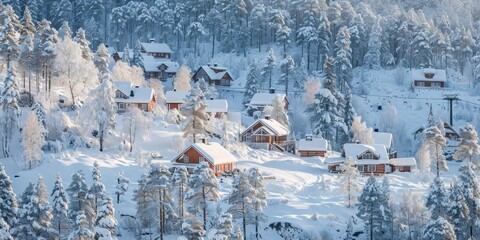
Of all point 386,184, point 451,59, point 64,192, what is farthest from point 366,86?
point 64,192

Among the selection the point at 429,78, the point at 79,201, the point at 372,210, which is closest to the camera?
the point at 79,201

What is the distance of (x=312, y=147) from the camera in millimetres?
81250

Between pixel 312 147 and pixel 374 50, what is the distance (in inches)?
1470

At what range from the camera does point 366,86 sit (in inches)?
4193

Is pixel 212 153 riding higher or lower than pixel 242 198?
higher

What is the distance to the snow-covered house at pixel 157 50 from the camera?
125 m

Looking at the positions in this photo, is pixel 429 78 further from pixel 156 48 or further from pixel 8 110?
pixel 8 110

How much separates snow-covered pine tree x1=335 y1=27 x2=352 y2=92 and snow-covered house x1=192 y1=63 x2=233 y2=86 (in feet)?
62.5

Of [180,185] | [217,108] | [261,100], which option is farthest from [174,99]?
[180,185]

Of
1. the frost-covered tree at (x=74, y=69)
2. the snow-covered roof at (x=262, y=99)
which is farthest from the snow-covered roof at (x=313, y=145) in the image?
the frost-covered tree at (x=74, y=69)

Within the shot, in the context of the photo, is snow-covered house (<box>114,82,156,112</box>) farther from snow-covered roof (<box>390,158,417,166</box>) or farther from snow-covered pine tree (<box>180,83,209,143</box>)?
snow-covered roof (<box>390,158,417,166</box>)

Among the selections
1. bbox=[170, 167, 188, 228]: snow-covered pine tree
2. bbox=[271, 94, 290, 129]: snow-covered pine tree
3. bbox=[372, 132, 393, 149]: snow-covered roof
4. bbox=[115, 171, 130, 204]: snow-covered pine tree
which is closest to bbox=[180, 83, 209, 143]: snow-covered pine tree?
bbox=[115, 171, 130, 204]: snow-covered pine tree

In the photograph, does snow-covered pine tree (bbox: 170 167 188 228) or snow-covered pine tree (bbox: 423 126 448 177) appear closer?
snow-covered pine tree (bbox: 170 167 188 228)

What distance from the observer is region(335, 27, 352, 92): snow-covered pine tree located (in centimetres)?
10344
